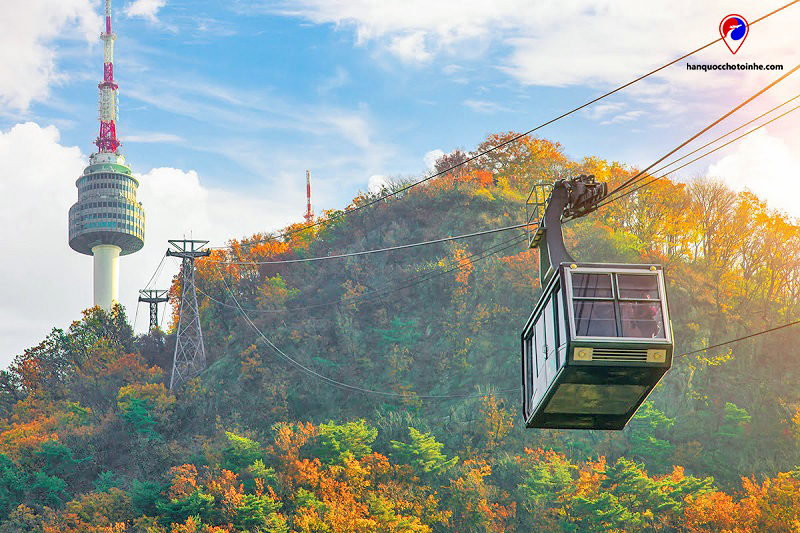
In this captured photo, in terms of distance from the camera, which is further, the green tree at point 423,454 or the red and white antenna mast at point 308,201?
the red and white antenna mast at point 308,201

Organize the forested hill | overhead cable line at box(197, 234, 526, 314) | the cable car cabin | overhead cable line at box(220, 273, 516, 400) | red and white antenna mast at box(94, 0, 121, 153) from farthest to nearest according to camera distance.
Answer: red and white antenna mast at box(94, 0, 121, 153), overhead cable line at box(197, 234, 526, 314), overhead cable line at box(220, 273, 516, 400), the forested hill, the cable car cabin

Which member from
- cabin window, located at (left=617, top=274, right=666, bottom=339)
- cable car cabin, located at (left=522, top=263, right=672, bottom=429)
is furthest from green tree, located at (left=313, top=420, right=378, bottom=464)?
cabin window, located at (left=617, top=274, right=666, bottom=339)

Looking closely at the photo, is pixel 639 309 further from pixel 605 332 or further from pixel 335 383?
pixel 335 383

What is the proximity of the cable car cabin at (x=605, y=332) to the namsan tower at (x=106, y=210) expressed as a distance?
426ft

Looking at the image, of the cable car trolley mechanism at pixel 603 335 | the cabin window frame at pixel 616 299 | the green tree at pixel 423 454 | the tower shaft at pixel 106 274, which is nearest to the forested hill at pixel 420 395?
the green tree at pixel 423 454

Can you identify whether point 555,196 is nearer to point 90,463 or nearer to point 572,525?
point 572,525

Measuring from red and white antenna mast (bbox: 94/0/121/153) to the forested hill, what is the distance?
64445 millimetres

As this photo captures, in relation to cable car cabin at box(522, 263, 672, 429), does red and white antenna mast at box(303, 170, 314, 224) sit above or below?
above

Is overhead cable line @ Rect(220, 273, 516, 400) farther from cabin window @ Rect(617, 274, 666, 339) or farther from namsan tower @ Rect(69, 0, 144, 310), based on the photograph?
namsan tower @ Rect(69, 0, 144, 310)

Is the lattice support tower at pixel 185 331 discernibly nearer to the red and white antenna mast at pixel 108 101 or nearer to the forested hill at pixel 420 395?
the forested hill at pixel 420 395

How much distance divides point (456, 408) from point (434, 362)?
597 centimetres

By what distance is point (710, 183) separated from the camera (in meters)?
67.8

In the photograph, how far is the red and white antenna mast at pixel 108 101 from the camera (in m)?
134

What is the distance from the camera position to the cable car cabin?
66.2 ft
